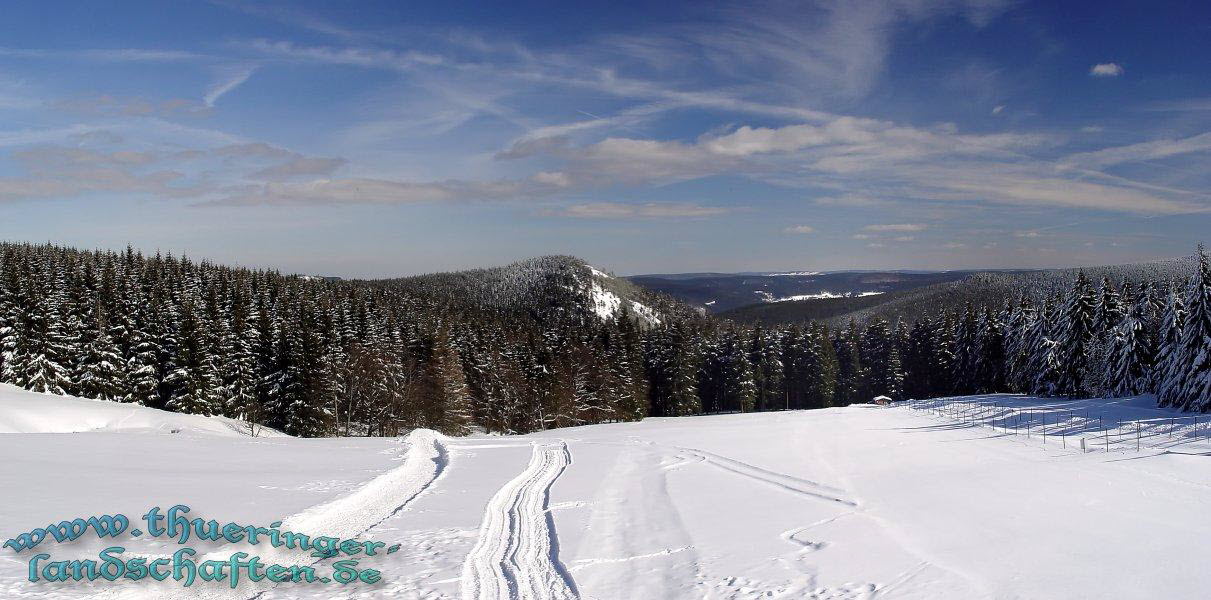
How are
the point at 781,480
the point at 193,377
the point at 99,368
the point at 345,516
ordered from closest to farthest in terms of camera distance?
the point at 345,516 → the point at 781,480 → the point at 99,368 → the point at 193,377

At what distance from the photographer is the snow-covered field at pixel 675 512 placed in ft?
30.0

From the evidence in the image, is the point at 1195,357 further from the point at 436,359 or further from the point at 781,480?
the point at 436,359

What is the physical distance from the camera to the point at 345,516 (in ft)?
42.4

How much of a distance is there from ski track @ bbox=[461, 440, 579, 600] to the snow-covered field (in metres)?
0.05

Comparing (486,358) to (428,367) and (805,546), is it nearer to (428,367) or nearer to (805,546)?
(428,367)

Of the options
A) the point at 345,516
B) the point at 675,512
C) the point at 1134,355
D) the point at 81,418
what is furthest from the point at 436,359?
the point at 1134,355

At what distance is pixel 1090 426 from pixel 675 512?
29334 millimetres

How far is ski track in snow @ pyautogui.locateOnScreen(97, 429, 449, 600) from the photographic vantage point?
8133 millimetres

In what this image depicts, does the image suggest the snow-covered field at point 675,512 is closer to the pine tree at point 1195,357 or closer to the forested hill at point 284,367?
the pine tree at point 1195,357

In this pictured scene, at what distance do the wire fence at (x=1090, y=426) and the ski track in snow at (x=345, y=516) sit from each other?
24.0 metres

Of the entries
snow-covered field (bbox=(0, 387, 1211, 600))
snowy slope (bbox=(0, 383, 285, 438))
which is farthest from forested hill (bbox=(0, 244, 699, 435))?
snow-covered field (bbox=(0, 387, 1211, 600))

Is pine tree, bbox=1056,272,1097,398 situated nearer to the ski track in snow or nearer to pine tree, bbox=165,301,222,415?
the ski track in snow

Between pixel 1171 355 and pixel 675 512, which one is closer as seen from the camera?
pixel 675 512

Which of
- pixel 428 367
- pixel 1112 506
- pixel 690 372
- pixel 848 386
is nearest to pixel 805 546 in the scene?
pixel 1112 506
